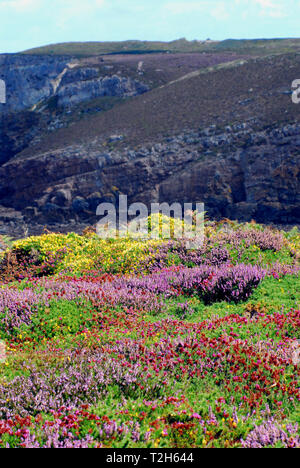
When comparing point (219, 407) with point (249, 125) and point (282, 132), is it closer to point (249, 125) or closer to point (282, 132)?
point (282, 132)

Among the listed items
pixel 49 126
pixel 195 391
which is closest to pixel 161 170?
pixel 49 126

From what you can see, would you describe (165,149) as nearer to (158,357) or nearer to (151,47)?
(158,357)

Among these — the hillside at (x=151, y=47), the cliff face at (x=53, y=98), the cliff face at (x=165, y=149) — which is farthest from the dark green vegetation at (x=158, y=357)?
the hillside at (x=151, y=47)

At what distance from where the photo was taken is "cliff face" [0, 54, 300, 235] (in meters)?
38.4

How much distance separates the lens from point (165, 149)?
46.0 m

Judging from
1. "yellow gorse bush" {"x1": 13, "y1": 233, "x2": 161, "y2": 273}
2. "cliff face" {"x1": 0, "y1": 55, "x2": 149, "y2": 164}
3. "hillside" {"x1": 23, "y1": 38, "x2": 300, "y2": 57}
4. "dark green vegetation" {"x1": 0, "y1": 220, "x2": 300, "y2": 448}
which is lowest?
"yellow gorse bush" {"x1": 13, "y1": 233, "x2": 161, "y2": 273}

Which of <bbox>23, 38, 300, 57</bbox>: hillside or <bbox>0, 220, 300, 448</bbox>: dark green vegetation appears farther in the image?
<bbox>23, 38, 300, 57</bbox>: hillside

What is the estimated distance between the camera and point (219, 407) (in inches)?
181

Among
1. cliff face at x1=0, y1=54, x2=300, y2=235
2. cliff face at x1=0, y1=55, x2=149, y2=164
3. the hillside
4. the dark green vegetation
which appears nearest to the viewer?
the dark green vegetation

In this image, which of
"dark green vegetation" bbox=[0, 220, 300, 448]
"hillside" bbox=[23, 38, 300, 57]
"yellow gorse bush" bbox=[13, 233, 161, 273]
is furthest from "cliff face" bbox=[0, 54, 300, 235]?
"hillside" bbox=[23, 38, 300, 57]

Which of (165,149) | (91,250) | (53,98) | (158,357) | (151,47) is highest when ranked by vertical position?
(151,47)

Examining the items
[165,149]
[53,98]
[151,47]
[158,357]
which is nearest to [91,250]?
[158,357]

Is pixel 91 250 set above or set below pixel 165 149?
below

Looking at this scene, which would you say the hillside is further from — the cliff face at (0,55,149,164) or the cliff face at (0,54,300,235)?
the cliff face at (0,54,300,235)
